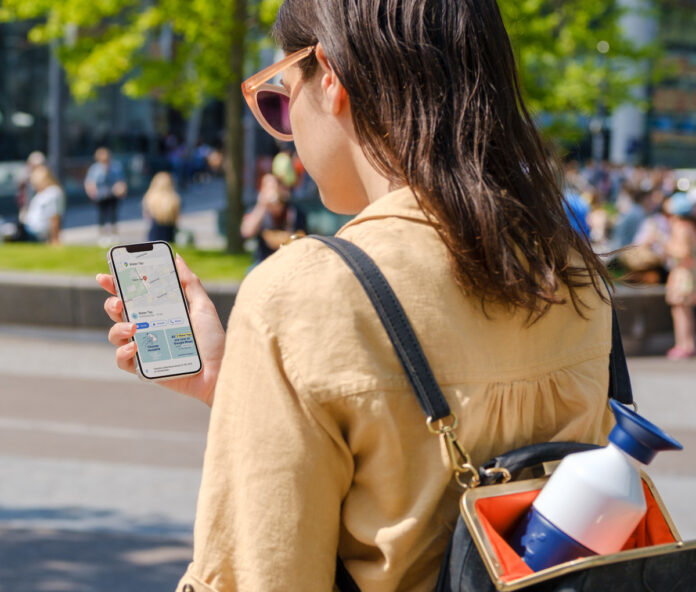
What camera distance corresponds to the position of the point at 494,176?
1383 millimetres

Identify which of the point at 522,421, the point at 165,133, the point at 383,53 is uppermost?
the point at 383,53

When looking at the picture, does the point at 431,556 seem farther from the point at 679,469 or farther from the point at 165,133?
the point at 165,133

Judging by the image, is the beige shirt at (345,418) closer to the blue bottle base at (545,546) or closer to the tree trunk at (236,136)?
the blue bottle base at (545,546)

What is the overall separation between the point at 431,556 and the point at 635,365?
9370 millimetres

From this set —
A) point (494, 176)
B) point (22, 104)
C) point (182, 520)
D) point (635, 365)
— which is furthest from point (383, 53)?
point (22, 104)

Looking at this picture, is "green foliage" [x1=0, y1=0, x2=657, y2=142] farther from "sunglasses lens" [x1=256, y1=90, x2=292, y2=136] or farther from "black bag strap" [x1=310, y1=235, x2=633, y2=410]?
"black bag strap" [x1=310, y1=235, x2=633, y2=410]

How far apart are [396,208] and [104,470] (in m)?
5.35

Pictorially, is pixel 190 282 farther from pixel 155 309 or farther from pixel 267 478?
pixel 267 478

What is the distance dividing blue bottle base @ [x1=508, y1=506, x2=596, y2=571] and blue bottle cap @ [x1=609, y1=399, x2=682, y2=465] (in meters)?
0.13

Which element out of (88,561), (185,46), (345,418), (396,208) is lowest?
(88,561)

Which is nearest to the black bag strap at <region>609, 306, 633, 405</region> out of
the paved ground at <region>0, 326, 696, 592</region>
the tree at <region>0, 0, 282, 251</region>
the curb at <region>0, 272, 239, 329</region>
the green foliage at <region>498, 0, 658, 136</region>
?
the paved ground at <region>0, 326, 696, 592</region>

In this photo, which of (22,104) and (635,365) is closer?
(635,365)

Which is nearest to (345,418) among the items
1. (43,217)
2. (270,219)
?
(270,219)

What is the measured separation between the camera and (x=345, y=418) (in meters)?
1.25
